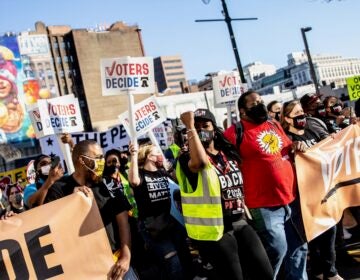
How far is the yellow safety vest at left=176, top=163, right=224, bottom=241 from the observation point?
3.27 metres

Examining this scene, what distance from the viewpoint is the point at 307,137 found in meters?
4.66

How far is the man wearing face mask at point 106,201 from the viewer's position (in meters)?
3.24

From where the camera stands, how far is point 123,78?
629 cm

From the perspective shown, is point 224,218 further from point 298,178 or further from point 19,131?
point 19,131

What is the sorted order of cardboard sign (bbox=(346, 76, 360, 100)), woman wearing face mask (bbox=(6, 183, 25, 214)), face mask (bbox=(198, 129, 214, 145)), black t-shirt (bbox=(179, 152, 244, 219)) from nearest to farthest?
black t-shirt (bbox=(179, 152, 244, 219)) → face mask (bbox=(198, 129, 214, 145)) → woman wearing face mask (bbox=(6, 183, 25, 214)) → cardboard sign (bbox=(346, 76, 360, 100))

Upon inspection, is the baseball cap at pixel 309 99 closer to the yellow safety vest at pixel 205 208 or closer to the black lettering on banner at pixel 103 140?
the yellow safety vest at pixel 205 208

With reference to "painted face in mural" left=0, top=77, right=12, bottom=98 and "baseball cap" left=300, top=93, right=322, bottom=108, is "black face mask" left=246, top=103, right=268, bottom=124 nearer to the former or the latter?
"baseball cap" left=300, top=93, right=322, bottom=108

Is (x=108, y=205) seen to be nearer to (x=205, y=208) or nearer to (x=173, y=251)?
(x=205, y=208)

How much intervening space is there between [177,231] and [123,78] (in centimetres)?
246

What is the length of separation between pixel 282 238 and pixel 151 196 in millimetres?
1388

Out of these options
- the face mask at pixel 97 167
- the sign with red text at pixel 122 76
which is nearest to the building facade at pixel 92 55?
the sign with red text at pixel 122 76

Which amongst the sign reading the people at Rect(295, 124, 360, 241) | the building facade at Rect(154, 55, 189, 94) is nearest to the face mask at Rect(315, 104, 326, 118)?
the sign reading the people at Rect(295, 124, 360, 241)

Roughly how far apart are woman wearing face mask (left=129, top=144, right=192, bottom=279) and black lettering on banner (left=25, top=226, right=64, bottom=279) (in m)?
1.19

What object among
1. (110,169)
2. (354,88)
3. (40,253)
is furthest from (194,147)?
(354,88)
